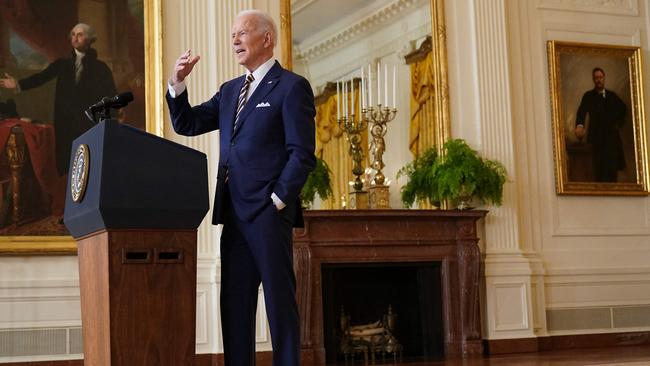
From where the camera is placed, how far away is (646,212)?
27.9 ft

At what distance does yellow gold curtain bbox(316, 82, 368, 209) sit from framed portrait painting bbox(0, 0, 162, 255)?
141 cm

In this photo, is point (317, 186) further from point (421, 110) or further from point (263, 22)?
point (263, 22)

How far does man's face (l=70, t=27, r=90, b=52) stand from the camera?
6.77 m

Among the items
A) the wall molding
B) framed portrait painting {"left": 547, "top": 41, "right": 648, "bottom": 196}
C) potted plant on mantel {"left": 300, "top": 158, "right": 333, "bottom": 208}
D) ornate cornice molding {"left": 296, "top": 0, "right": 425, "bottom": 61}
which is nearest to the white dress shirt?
potted plant on mantel {"left": 300, "top": 158, "right": 333, "bottom": 208}

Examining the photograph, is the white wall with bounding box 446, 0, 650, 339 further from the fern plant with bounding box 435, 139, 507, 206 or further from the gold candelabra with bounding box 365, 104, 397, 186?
the gold candelabra with bounding box 365, 104, 397, 186

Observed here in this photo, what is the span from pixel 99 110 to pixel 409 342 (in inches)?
200

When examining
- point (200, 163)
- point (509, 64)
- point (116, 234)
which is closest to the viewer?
point (116, 234)

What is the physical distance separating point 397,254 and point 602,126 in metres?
2.56

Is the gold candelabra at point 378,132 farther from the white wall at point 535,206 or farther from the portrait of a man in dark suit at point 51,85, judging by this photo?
the portrait of a man in dark suit at point 51,85

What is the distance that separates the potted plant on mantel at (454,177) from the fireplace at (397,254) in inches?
7.4

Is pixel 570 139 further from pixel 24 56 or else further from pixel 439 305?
pixel 24 56

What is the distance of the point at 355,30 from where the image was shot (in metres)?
7.68

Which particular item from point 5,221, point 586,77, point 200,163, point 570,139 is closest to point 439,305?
point 570,139

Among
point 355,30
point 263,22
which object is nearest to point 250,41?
point 263,22
